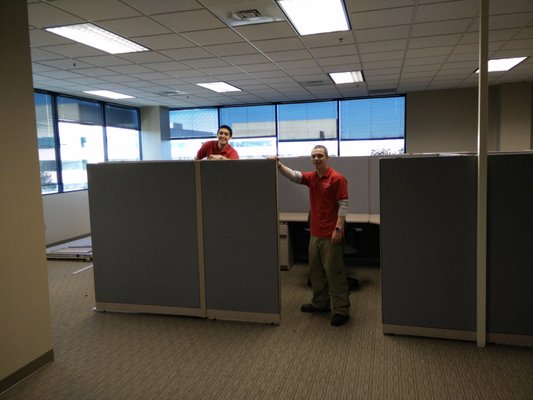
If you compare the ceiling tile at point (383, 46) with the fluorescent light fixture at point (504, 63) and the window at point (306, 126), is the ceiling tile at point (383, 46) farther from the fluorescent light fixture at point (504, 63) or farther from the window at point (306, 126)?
the window at point (306, 126)

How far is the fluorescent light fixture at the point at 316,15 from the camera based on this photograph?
3150mm

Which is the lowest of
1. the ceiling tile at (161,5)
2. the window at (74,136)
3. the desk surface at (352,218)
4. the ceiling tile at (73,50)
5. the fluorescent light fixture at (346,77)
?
the desk surface at (352,218)

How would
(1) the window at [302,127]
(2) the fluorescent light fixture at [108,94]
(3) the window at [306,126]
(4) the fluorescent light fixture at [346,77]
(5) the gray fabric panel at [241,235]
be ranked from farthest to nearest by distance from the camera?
(3) the window at [306,126] < (1) the window at [302,127] < (2) the fluorescent light fixture at [108,94] < (4) the fluorescent light fixture at [346,77] < (5) the gray fabric panel at [241,235]

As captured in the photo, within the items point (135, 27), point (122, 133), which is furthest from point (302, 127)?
point (135, 27)

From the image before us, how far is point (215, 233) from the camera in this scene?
9.50 ft

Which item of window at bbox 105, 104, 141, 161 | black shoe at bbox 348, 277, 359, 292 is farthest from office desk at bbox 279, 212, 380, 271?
window at bbox 105, 104, 141, 161

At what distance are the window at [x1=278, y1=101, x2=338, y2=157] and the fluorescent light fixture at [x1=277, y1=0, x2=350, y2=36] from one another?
4344mm

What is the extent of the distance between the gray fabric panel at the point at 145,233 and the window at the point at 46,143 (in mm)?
3569

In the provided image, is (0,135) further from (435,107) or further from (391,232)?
(435,107)

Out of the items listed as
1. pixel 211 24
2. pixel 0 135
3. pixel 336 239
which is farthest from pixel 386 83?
pixel 0 135

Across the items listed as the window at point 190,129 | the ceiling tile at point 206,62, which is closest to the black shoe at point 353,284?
the ceiling tile at point 206,62

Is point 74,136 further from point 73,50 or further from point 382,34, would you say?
point 382,34

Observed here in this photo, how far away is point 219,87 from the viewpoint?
6594 millimetres

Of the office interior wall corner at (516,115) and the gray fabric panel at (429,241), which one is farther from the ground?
the office interior wall corner at (516,115)
